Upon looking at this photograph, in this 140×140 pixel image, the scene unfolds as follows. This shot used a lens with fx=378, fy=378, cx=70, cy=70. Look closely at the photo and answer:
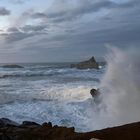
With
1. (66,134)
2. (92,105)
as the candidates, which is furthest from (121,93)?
(66,134)

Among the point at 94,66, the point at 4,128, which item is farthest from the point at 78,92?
the point at 94,66

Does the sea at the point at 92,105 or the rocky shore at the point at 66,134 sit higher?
the sea at the point at 92,105

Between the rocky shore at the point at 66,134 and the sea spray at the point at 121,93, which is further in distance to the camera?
the sea spray at the point at 121,93

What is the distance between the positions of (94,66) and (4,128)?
57.1 metres

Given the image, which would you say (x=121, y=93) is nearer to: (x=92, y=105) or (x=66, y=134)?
(x=92, y=105)

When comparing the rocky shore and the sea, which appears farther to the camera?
the sea

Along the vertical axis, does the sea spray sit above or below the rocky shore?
above

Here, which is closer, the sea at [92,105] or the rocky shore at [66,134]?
the rocky shore at [66,134]

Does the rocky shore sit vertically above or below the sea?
below

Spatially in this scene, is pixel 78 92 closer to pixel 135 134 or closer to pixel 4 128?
pixel 4 128

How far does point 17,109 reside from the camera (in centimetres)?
1727

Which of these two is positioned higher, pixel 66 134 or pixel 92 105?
pixel 92 105

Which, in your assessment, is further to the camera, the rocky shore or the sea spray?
the sea spray

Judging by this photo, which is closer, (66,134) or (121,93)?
(66,134)
